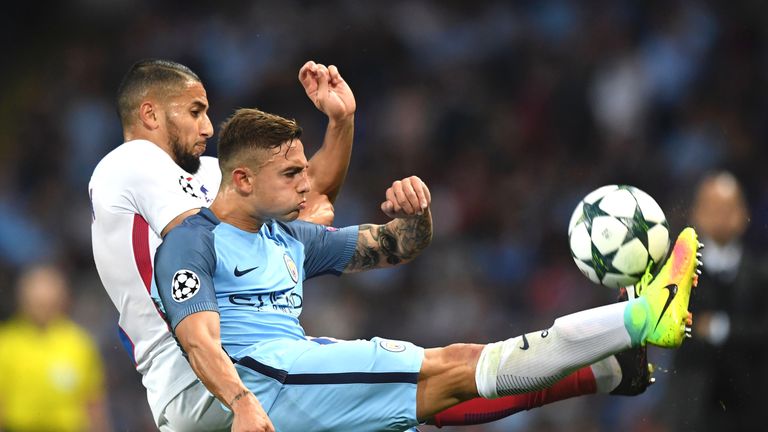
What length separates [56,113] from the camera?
1295cm

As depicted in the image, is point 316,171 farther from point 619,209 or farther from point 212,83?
point 212,83

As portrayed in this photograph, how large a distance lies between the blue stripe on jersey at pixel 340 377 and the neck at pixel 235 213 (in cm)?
64

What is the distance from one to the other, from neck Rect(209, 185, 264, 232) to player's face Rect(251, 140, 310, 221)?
0.04 m

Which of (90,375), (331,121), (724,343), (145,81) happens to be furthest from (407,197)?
(90,375)

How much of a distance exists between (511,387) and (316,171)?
2037 mm

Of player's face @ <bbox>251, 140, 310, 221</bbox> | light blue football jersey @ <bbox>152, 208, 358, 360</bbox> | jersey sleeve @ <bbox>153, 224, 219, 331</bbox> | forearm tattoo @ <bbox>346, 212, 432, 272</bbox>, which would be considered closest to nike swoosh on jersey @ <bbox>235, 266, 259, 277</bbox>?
light blue football jersey @ <bbox>152, 208, 358, 360</bbox>

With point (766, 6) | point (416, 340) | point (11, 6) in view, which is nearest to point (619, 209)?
point (416, 340)

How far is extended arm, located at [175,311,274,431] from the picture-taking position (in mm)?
4434

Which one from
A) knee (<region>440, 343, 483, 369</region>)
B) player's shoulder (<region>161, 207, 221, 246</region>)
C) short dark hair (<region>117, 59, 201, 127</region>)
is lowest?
knee (<region>440, 343, 483, 369</region>)

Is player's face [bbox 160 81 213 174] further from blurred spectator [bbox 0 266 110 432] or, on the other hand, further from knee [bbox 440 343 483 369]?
blurred spectator [bbox 0 266 110 432]

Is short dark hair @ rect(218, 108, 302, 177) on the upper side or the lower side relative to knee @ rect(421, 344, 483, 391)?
upper

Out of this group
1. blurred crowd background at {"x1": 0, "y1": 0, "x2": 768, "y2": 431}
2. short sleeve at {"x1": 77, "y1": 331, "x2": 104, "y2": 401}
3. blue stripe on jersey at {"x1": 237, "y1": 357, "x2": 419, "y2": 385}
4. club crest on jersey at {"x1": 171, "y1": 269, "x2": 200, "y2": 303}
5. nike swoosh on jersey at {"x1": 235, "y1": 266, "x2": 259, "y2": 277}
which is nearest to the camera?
club crest on jersey at {"x1": 171, "y1": 269, "x2": 200, "y2": 303}

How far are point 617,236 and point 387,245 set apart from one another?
1.14 metres

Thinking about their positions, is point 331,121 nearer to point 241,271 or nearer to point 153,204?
point 153,204
